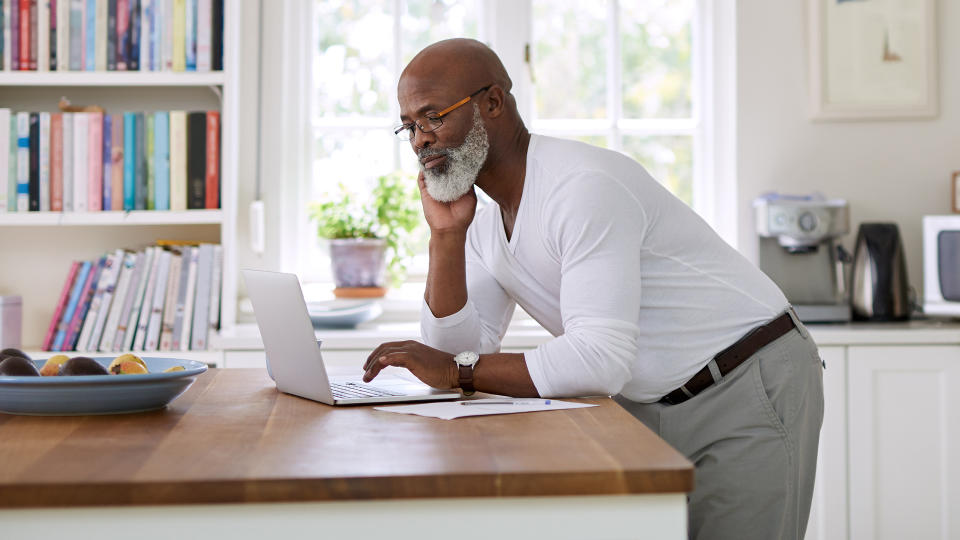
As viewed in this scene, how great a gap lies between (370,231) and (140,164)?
30.2 inches

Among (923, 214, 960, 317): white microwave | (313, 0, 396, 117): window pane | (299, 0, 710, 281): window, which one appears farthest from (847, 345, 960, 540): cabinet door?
(313, 0, 396, 117): window pane

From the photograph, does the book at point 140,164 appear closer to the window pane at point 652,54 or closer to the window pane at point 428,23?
the window pane at point 428,23

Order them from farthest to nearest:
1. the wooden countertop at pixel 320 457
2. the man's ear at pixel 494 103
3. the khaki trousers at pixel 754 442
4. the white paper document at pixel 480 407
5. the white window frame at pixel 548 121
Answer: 1. the white window frame at pixel 548 121
2. the man's ear at pixel 494 103
3. the khaki trousers at pixel 754 442
4. the white paper document at pixel 480 407
5. the wooden countertop at pixel 320 457

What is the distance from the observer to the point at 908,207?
3279 mm

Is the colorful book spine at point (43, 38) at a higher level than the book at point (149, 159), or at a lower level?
higher

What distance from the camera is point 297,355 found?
142 centimetres

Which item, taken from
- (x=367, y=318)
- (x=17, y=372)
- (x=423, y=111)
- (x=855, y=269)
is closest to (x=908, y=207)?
(x=855, y=269)

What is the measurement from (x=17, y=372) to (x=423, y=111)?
2.52ft

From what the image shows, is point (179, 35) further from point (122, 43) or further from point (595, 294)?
point (595, 294)

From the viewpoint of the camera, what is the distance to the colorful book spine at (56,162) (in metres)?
2.93

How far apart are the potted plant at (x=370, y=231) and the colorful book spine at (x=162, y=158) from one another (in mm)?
526

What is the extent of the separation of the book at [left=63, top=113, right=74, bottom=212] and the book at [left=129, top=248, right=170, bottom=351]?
0.31 meters

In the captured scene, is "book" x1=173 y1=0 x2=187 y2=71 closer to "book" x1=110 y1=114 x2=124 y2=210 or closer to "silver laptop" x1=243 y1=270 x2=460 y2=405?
"book" x1=110 y1=114 x2=124 y2=210

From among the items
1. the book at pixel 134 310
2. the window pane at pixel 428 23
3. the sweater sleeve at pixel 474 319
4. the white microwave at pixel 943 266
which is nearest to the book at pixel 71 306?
the book at pixel 134 310
